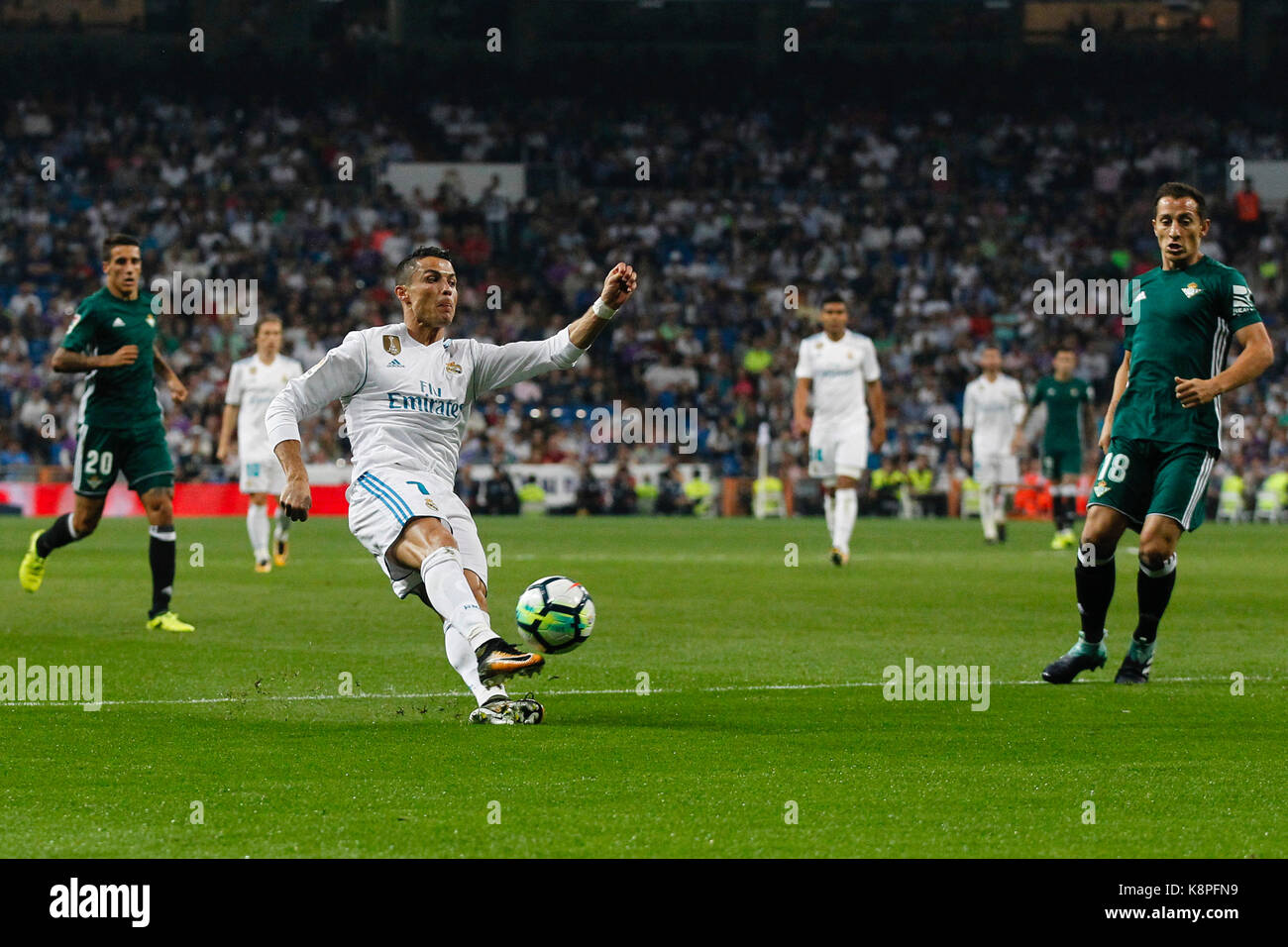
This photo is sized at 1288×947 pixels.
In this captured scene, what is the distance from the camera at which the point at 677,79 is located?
43.7 m

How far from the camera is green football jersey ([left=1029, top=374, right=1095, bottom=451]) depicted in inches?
934

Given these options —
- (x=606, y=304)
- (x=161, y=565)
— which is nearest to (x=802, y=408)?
(x=161, y=565)

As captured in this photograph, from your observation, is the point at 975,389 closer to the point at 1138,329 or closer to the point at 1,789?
the point at 1138,329

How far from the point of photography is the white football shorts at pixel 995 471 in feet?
81.0

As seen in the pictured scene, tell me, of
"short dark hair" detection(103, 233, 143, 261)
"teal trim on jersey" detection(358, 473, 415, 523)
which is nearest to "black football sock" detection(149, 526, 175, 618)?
"short dark hair" detection(103, 233, 143, 261)

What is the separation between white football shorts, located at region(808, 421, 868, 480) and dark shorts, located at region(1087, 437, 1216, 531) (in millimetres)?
9761

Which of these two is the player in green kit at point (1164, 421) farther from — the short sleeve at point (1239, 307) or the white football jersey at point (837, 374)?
the white football jersey at point (837, 374)

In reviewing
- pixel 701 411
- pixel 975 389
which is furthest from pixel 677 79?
pixel 975 389

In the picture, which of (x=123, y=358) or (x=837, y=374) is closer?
(x=123, y=358)

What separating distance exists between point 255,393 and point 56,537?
18.5ft

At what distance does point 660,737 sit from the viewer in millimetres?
7320

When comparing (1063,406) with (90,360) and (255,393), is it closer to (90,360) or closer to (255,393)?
(255,393)

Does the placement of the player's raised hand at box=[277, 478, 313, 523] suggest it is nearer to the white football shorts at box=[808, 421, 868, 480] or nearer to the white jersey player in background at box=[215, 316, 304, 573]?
the white jersey player in background at box=[215, 316, 304, 573]
